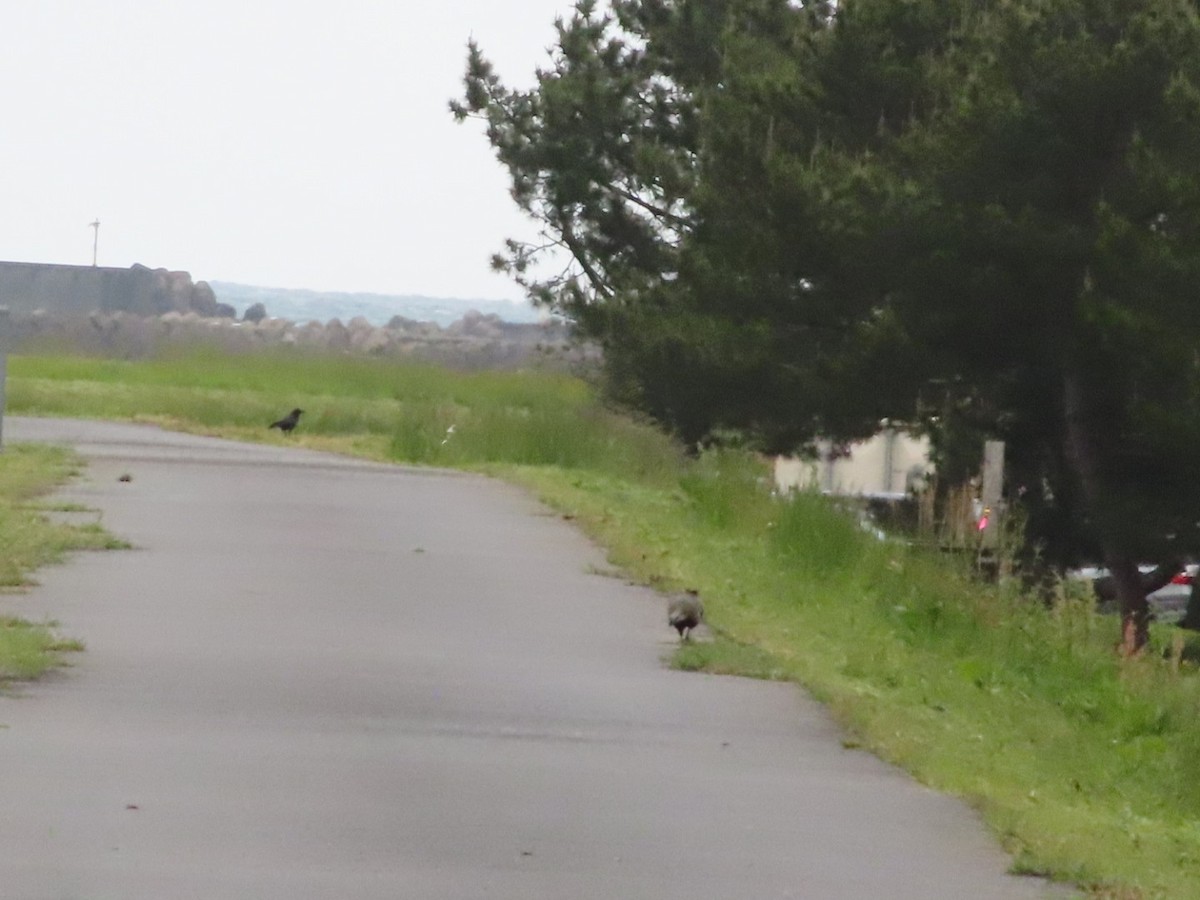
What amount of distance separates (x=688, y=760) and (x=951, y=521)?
8.73m

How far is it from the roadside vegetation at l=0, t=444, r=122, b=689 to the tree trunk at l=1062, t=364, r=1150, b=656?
11033 mm

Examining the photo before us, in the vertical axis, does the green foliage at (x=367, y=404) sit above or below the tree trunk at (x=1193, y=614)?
above

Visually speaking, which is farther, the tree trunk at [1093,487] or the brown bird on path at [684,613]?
the tree trunk at [1093,487]

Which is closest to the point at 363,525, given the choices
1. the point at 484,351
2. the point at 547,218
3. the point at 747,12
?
the point at 747,12

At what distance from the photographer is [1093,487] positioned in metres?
26.4

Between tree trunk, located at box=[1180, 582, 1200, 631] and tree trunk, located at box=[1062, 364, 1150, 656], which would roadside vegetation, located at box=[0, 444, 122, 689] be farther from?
tree trunk, located at box=[1180, 582, 1200, 631]

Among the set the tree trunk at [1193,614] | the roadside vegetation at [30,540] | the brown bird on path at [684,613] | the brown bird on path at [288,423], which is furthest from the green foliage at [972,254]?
the brown bird on path at [684,613]

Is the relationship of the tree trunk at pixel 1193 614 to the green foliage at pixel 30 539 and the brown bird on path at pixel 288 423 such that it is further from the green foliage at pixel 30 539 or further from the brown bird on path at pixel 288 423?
the green foliage at pixel 30 539

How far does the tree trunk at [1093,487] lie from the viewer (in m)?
26.3

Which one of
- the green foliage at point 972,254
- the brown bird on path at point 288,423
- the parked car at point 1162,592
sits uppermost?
the green foliage at point 972,254

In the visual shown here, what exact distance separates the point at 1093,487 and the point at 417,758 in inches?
731

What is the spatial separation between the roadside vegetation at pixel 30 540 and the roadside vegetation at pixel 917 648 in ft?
10.6

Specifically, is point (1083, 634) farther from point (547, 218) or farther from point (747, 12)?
point (547, 218)

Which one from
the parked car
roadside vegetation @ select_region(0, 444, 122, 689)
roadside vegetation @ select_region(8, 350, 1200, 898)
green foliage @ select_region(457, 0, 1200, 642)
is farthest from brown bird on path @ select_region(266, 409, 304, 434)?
the parked car
